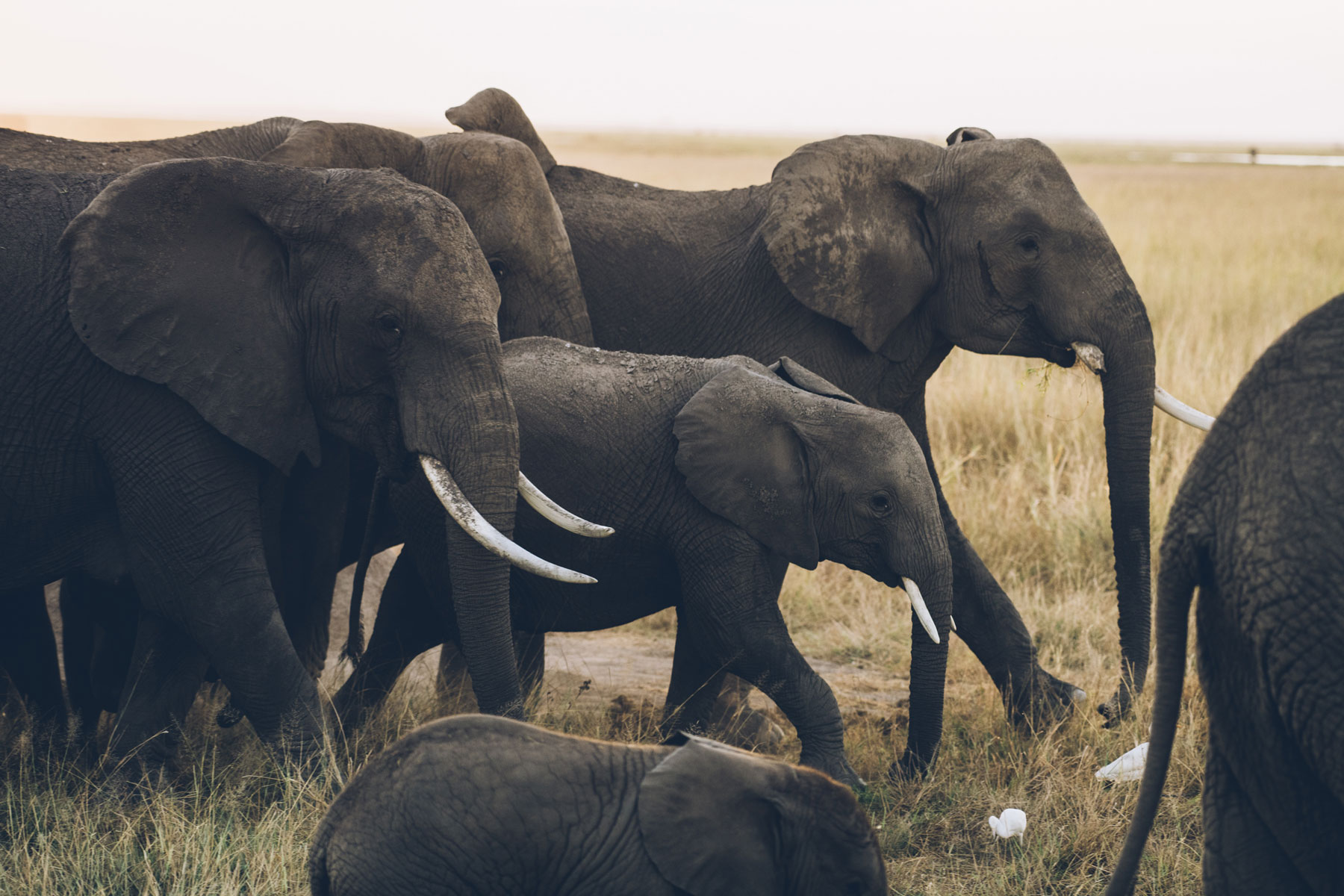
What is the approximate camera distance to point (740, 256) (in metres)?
Answer: 5.18

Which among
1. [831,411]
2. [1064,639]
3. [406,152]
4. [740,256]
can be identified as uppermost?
[406,152]

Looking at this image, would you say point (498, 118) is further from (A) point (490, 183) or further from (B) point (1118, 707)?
(B) point (1118, 707)

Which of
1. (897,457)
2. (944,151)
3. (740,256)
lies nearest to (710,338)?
(740,256)

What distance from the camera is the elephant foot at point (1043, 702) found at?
185 inches

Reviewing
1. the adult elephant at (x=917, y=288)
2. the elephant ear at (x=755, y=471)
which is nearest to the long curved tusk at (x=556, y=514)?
the elephant ear at (x=755, y=471)

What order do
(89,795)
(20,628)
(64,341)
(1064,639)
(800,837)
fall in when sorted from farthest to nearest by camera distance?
(1064,639), (20,628), (89,795), (64,341), (800,837)

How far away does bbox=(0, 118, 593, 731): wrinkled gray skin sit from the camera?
4500mm

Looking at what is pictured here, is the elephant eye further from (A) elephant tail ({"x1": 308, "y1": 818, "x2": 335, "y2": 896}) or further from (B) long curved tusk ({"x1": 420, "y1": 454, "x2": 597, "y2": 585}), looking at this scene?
(A) elephant tail ({"x1": 308, "y1": 818, "x2": 335, "y2": 896})

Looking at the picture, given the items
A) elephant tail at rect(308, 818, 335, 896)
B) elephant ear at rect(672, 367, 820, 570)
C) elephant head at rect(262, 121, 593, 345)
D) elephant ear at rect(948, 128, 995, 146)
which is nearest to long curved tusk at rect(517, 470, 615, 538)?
elephant ear at rect(672, 367, 820, 570)

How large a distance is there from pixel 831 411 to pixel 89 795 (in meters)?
2.46

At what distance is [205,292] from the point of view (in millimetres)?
3650

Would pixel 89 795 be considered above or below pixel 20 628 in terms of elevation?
below

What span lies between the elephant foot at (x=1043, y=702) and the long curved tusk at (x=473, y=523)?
208cm

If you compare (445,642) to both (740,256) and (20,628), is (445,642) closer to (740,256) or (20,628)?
(20,628)
